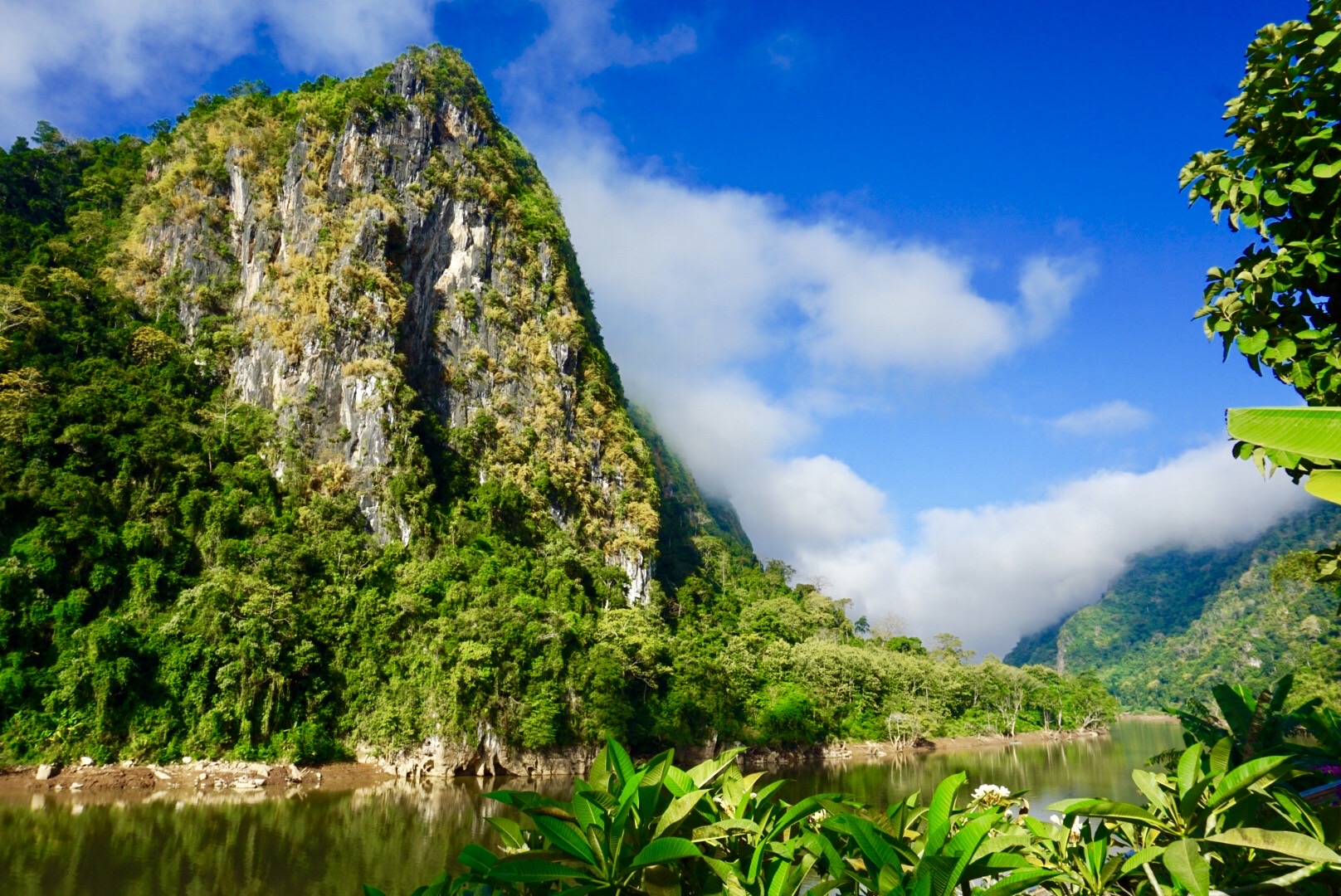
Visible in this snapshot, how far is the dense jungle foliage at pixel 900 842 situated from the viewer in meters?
3.04

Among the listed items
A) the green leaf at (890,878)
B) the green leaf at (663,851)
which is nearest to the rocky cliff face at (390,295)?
the green leaf at (663,851)

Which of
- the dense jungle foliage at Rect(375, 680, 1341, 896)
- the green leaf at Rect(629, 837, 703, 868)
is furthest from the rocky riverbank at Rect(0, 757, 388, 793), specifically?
the green leaf at Rect(629, 837, 703, 868)

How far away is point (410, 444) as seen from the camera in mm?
42938

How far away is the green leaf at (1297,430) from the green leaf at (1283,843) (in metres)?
1.70

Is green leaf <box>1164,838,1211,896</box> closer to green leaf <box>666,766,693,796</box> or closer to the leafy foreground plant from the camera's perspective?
the leafy foreground plant

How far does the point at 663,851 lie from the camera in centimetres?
310

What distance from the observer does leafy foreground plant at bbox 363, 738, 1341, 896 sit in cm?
304

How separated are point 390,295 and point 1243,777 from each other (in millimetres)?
49755

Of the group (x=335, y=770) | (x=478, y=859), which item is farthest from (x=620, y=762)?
(x=335, y=770)

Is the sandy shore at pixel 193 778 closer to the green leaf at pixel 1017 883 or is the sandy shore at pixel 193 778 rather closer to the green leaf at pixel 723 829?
the green leaf at pixel 723 829

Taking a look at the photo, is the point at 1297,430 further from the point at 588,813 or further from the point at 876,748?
the point at 876,748

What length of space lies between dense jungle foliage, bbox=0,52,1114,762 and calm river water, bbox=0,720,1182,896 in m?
4.43

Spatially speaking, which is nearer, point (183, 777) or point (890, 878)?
point (890, 878)

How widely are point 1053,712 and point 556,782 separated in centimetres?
4918
